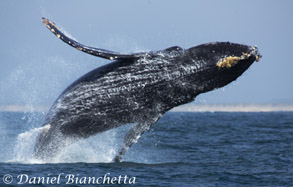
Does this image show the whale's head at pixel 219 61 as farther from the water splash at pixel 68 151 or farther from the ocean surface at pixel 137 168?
the water splash at pixel 68 151

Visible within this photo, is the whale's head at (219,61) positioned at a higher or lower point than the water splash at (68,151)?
higher

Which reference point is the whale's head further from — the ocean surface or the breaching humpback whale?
the ocean surface

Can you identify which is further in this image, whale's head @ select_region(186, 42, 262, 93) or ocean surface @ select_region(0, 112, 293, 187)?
ocean surface @ select_region(0, 112, 293, 187)

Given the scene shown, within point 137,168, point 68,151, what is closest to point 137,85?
point 137,168

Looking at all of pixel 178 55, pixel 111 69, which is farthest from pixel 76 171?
pixel 178 55

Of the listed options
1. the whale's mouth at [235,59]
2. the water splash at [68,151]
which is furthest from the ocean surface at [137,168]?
the whale's mouth at [235,59]

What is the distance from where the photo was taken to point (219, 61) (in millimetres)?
12617

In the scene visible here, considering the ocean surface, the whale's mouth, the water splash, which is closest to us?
the whale's mouth

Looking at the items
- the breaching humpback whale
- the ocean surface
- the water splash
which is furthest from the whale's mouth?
the water splash

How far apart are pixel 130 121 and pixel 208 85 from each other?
2264 mm

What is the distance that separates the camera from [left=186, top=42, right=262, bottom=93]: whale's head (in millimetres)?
12457

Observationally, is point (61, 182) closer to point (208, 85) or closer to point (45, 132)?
point (45, 132)

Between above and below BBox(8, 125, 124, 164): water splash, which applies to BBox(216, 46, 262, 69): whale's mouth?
above

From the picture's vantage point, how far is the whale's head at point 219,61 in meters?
12.5
